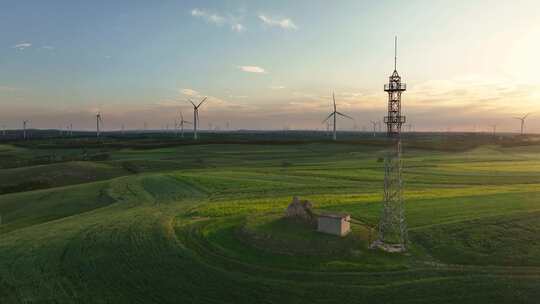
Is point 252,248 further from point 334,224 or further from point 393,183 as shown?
point 393,183

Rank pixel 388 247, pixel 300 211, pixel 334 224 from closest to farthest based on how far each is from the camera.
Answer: pixel 388 247 → pixel 334 224 → pixel 300 211

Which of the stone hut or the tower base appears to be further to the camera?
the stone hut

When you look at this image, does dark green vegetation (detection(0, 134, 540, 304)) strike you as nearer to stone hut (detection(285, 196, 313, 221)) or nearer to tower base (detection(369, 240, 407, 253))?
tower base (detection(369, 240, 407, 253))

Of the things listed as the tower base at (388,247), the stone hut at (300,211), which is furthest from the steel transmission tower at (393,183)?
the stone hut at (300,211)

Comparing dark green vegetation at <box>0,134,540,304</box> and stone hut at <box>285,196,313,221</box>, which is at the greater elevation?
stone hut at <box>285,196,313,221</box>

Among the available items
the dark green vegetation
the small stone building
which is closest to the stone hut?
the dark green vegetation

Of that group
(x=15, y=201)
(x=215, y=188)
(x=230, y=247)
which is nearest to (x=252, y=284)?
(x=230, y=247)

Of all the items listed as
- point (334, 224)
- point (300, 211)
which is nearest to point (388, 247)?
point (334, 224)
